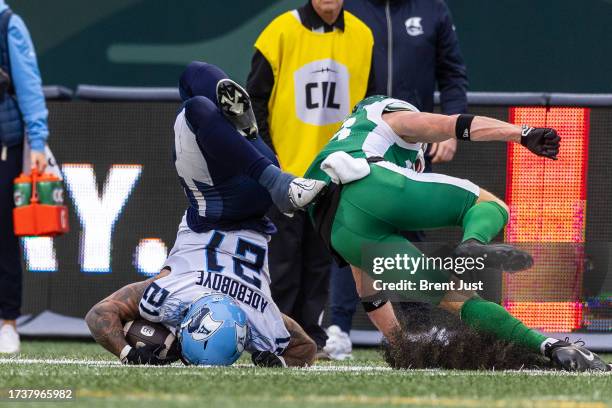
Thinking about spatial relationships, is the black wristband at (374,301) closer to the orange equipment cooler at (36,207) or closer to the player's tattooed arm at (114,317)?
the player's tattooed arm at (114,317)

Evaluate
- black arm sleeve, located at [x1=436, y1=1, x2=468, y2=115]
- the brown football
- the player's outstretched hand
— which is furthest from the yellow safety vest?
the player's outstretched hand

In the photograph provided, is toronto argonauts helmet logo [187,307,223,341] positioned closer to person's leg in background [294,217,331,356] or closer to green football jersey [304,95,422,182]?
green football jersey [304,95,422,182]

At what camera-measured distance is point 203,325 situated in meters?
4.79

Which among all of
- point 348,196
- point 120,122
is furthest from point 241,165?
point 120,122

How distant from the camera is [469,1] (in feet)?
28.1

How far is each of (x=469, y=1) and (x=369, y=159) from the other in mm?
3884

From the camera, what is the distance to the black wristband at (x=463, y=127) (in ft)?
16.0

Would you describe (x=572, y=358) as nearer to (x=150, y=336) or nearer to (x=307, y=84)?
(x=150, y=336)

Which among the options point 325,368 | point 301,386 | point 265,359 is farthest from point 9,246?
point 301,386

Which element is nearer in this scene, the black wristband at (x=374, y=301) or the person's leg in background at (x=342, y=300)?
the black wristband at (x=374, y=301)

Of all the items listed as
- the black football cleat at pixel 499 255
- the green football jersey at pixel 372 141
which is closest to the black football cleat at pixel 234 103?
the green football jersey at pixel 372 141

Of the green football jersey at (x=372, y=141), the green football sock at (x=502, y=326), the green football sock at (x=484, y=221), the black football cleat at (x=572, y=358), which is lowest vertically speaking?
the black football cleat at (x=572, y=358)

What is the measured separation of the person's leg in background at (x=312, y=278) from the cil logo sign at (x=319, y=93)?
0.48 meters

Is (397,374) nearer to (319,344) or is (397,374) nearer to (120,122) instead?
(319,344)
